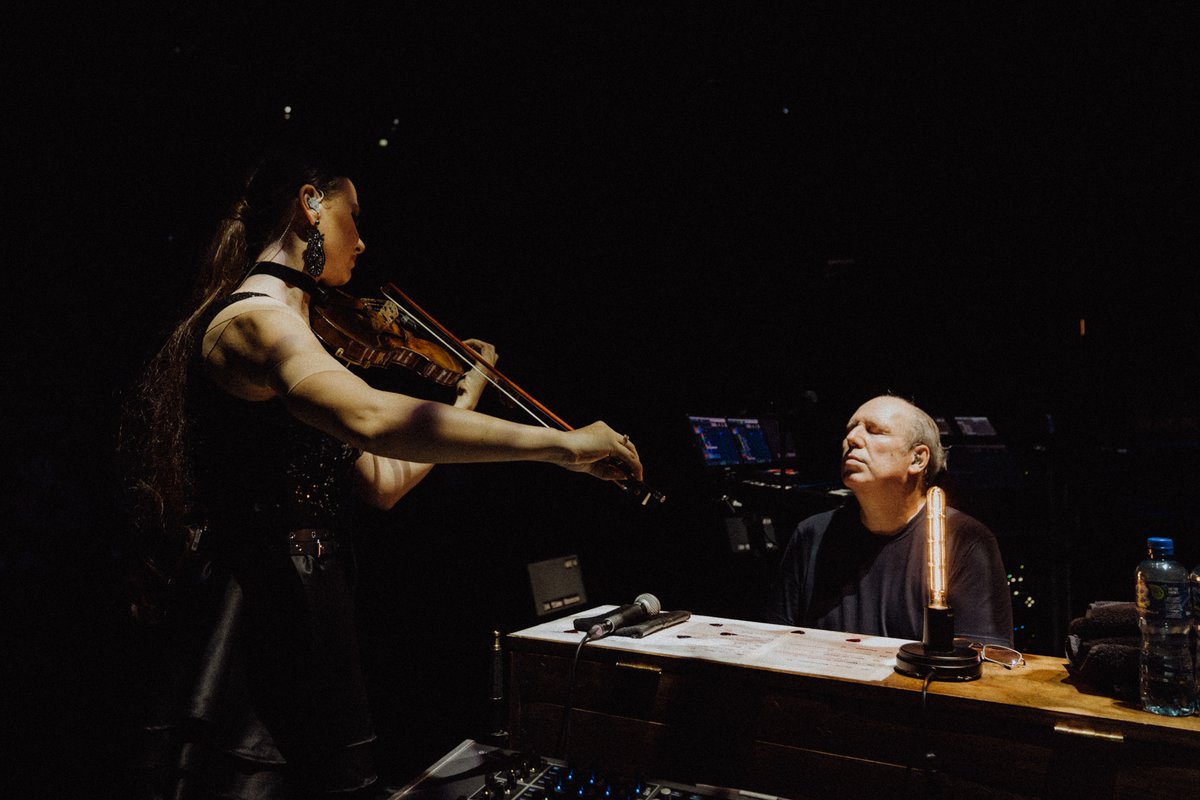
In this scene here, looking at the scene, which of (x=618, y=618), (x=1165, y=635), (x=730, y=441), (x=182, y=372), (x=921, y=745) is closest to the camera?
(x=1165, y=635)

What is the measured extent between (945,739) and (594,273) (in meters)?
5.39

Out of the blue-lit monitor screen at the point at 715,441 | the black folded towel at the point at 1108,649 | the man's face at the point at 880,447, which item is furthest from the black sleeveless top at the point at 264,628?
the blue-lit monitor screen at the point at 715,441

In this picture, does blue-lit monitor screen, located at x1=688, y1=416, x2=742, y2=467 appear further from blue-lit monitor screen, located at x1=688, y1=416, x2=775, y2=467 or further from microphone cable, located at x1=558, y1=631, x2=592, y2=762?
microphone cable, located at x1=558, y1=631, x2=592, y2=762

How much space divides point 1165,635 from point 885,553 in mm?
1250

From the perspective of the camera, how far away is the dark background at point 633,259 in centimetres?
439

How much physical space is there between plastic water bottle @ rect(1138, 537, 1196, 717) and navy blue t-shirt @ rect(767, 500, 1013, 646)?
0.75m

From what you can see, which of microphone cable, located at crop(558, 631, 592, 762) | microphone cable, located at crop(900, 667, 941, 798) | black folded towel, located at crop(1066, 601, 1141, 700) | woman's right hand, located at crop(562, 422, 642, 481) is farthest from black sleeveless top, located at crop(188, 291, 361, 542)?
black folded towel, located at crop(1066, 601, 1141, 700)

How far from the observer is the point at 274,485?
1.50m

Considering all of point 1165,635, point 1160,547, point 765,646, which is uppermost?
point 1160,547

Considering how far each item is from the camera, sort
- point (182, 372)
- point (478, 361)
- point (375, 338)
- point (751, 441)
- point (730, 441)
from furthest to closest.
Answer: point (751, 441) < point (730, 441) < point (478, 361) < point (375, 338) < point (182, 372)

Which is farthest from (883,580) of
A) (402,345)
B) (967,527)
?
(402,345)

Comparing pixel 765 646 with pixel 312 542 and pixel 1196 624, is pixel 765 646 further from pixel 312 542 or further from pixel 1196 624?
pixel 312 542

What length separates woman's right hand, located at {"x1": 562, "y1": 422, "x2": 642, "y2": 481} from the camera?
5.26 feet

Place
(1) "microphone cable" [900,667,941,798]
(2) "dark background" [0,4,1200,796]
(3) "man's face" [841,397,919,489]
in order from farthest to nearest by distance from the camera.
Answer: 1. (2) "dark background" [0,4,1200,796]
2. (3) "man's face" [841,397,919,489]
3. (1) "microphone cable" [900,667,941,798]
